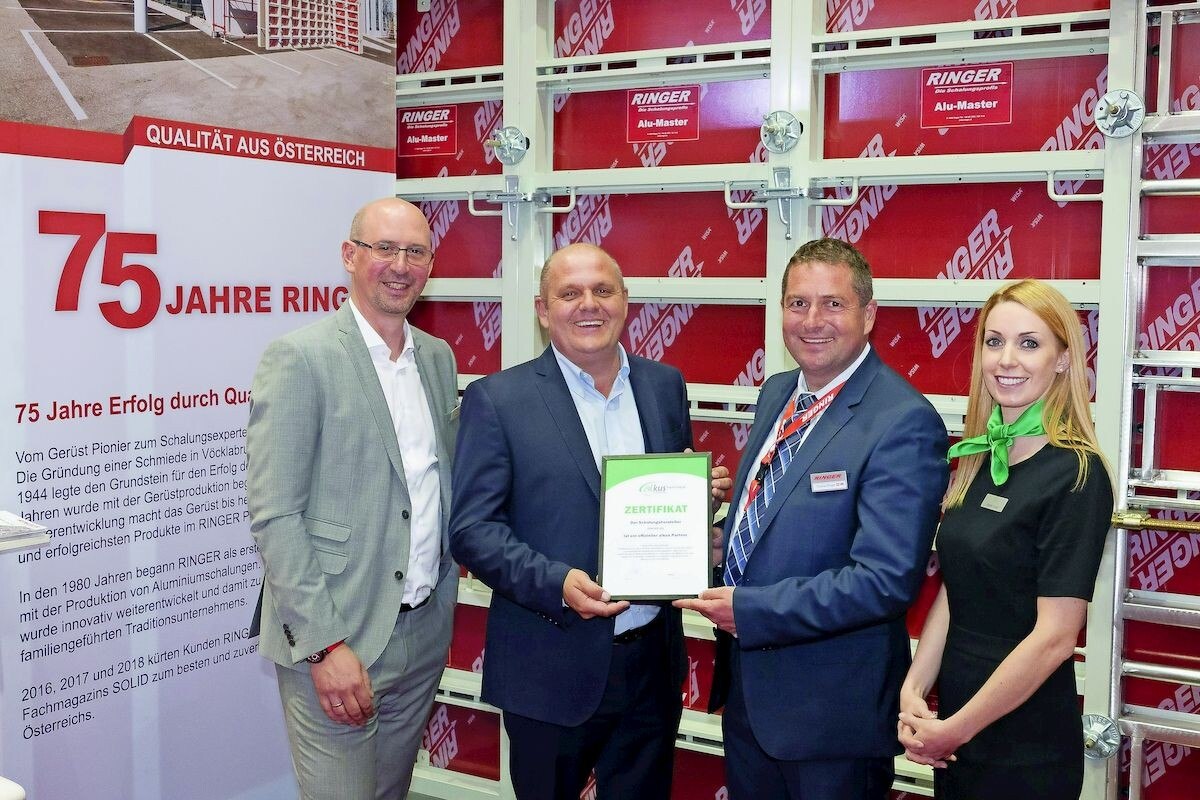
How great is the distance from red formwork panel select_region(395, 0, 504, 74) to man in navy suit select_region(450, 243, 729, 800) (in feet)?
6.14

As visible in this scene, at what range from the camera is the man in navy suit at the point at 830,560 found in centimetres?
247

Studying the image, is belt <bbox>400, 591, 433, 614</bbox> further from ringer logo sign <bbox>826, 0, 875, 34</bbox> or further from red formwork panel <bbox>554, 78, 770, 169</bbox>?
ringer logo sign <bbox>826, 0, 875, 34</bbox>

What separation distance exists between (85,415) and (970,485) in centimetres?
253

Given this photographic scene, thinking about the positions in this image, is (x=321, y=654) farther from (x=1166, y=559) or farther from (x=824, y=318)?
(x=1166, y=559)

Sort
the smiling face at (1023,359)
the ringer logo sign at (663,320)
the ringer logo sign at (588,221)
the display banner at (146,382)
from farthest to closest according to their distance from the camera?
1. the ringer logo sign at (588,221)
2. the ringer logo sign at (663,320)
3. the display banner at (146,382)
4. the smiling face at (1023,359)

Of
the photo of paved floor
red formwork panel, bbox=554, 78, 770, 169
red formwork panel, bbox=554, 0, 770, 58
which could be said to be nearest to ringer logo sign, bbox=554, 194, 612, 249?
red formwork panel, bbox=554, 78, 770, 169

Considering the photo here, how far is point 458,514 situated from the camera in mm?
2830

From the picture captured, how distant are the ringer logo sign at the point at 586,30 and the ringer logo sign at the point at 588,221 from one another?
411 mm

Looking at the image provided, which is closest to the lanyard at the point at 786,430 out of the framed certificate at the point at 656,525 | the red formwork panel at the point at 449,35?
the framed certificate at the point at 656,525

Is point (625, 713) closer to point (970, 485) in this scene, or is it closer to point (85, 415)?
point (970, 485)

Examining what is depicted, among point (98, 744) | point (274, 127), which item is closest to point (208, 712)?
point (98, 744)

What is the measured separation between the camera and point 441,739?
15.5ft

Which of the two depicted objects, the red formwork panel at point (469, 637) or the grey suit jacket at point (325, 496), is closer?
the grey suit jacket at point (325, 496)

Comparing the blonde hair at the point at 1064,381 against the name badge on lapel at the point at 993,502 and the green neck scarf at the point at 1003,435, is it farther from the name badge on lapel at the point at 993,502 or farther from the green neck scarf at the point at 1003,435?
the name badge on lapel at the point at 993,502
